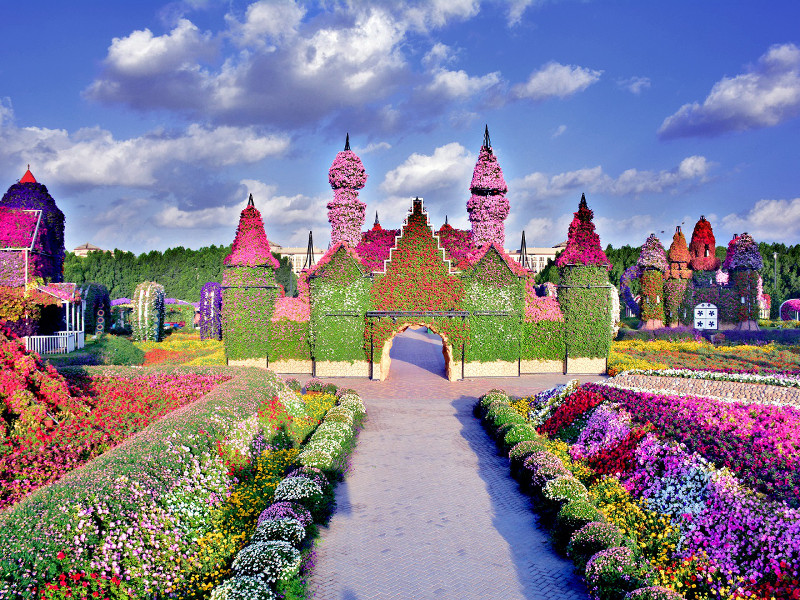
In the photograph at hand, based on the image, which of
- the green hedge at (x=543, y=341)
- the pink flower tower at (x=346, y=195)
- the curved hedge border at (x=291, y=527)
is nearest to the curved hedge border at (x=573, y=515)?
the curved hedge border at (x=291, y=527)

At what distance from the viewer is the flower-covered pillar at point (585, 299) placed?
26.8 m

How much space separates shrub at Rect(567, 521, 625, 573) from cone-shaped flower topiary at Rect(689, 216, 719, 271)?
4402 centimetres

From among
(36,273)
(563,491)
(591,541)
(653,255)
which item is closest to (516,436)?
(563,491)

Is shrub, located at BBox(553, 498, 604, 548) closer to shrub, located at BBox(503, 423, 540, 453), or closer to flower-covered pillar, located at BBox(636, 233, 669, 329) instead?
shrub, located at BBox(503, 423, 540, 453)

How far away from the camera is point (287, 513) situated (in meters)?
9.98

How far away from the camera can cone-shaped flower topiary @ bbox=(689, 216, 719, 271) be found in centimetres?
4725

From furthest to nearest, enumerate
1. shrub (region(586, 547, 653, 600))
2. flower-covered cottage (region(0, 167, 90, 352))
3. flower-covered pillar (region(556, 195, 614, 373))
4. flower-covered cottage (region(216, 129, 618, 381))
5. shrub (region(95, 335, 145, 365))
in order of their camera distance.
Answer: flower-covered cottage (region(0, 167, 90, 352)) < flower-covered pillar (region(556, 195, 614, 373)) < flower-covered cottage (region(216, 129, 618, 381)) < shrub (region(95, 335, 145, 365)) < shrub (region(586, 547, 653, 600))

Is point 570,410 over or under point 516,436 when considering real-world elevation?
over

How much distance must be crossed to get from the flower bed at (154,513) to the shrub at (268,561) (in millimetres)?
540

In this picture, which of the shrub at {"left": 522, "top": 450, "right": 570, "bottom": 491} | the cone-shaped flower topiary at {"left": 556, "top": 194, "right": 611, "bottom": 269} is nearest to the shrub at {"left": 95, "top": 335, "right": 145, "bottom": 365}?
the shrub at {"left": 522, "top": 450, "right": 570, "bottom": 491}

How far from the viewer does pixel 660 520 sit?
9.99 meters

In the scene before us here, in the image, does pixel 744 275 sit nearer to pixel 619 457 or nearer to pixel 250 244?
pixel 619 457

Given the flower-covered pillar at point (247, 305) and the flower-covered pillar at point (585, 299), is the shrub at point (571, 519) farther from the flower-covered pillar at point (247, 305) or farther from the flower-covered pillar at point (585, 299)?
the flower-covered pillar at point (247, 305)

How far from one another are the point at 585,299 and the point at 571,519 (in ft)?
59.8
